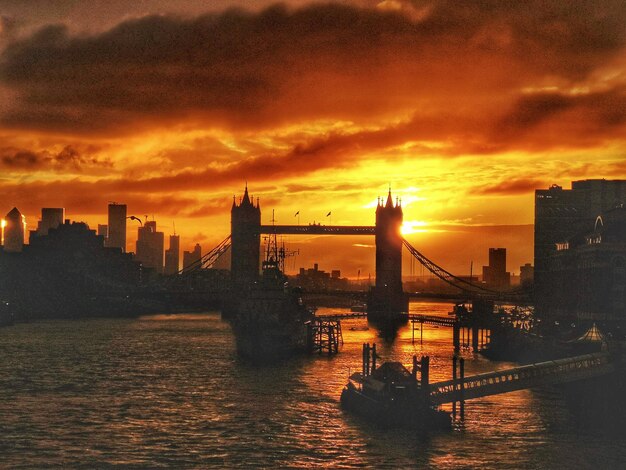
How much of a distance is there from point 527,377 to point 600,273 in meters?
55.2

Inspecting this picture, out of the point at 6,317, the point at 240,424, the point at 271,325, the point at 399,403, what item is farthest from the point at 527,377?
the point at 6,317

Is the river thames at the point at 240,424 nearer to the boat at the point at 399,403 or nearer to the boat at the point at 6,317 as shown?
the boat at the point at 399,403

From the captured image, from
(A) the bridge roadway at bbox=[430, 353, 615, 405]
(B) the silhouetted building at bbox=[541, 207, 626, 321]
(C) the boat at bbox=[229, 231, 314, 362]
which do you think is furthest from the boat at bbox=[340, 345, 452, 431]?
(B) the silhouetted building at bbox=[541, 207, 626, 321]

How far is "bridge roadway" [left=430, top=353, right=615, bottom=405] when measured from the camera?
208 feet

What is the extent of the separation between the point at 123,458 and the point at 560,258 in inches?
4198

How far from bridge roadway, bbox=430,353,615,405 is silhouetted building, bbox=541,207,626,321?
44931 millimetres

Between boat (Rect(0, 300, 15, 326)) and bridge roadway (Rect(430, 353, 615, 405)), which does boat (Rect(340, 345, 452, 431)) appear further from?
boat (Rect(0, 300, 15, 326))

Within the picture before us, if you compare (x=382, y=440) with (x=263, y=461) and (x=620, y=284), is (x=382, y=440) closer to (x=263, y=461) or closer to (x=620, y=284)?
(x=263, y=461)

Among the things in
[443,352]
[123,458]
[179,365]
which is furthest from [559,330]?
[123,458]

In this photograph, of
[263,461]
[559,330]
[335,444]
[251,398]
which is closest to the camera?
[263,461]

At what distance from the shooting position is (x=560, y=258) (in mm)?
148375

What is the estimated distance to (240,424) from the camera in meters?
62.8

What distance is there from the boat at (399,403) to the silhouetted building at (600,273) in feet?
182

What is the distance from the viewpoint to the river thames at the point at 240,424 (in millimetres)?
52500
